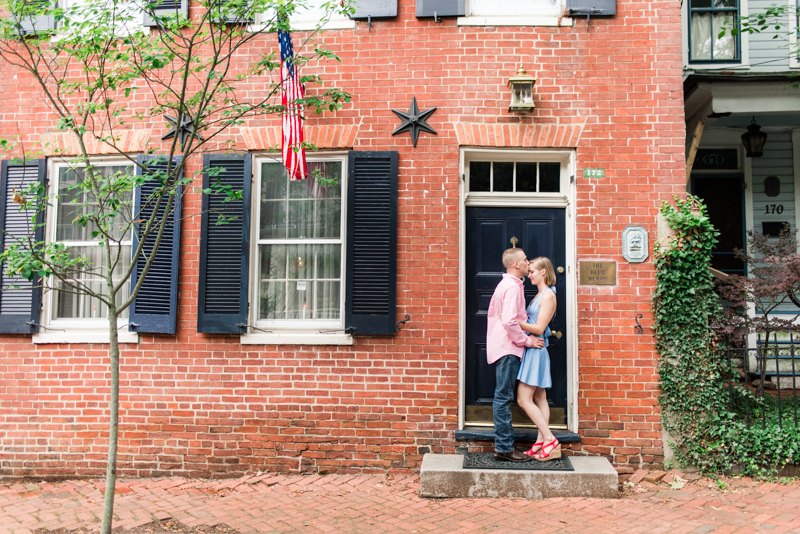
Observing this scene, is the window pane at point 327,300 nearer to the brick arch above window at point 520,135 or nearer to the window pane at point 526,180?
the brick arch above window at point 520,135

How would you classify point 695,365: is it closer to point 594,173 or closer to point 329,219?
point 594,173

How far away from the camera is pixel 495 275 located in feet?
18.4

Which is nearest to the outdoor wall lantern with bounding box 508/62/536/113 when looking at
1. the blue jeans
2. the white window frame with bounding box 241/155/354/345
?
the white window frame with bounding box 241/155/354/345

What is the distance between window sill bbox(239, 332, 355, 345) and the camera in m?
5.39

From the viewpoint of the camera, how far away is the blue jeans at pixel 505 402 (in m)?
4.93

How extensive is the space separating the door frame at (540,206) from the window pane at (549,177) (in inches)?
3.0

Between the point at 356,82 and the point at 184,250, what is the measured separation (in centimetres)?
243

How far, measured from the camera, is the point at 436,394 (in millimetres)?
5320

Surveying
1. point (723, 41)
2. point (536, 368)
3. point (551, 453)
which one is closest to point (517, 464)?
point (551, 453)

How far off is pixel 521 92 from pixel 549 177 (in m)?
0.91

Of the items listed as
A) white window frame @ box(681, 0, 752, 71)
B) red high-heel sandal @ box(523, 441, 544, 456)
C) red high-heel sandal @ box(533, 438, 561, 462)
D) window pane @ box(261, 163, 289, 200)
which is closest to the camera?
red high-heel sandal @ box(533, 438, 561, 462)

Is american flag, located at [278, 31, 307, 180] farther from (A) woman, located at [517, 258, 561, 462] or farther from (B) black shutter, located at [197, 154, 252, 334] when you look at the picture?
(A) woman, located at [517, 258, 561, 462]

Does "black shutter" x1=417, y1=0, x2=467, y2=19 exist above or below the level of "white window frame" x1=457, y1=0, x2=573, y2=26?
above

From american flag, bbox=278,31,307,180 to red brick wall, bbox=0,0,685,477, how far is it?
0.59 metres
